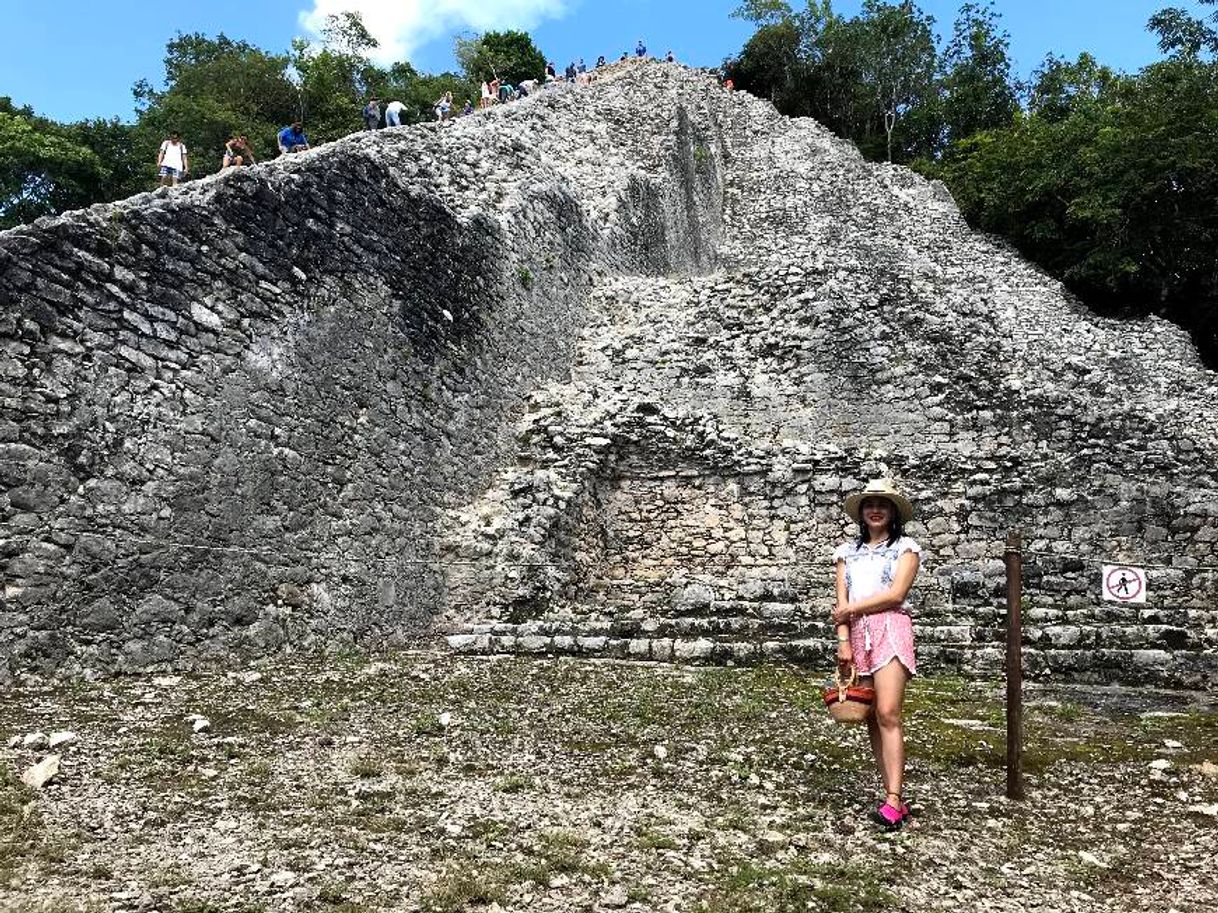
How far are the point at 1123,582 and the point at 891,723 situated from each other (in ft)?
8.96

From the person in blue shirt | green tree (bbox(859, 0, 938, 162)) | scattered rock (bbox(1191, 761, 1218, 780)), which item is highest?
green tree (bbox(859, 0, 938, 162))

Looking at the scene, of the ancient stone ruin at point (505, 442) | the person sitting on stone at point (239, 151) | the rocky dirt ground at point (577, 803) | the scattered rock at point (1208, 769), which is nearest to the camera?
the rocky dirt ground at point (577, 803)

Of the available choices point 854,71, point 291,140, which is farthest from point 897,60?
point 291,140

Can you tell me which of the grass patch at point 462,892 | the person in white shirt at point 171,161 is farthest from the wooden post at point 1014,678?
the person in white shirt at point 171,161

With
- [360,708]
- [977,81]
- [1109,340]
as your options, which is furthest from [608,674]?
[977,81]

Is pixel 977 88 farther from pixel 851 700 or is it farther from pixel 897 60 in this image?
pixel 851 700

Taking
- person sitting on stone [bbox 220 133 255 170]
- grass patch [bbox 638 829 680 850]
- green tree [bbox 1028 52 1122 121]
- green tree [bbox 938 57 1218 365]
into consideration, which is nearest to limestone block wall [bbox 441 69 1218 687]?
grass patch [bbox 638 829 680 850]

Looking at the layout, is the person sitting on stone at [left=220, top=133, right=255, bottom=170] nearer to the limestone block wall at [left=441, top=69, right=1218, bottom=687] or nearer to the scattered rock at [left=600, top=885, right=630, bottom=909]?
the limestone block wall at [left=441, top=69, right=1218, bottom=687]

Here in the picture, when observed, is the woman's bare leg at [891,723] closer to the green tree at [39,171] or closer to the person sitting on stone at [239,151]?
the person sitting on stone at [239,151]

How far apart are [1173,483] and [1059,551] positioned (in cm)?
153

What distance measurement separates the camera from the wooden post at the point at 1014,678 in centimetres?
404

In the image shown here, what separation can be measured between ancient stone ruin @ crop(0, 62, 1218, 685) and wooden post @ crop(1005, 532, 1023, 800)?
2.79m

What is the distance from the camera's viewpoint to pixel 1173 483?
8.80 meters

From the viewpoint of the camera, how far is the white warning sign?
17.4 feet
